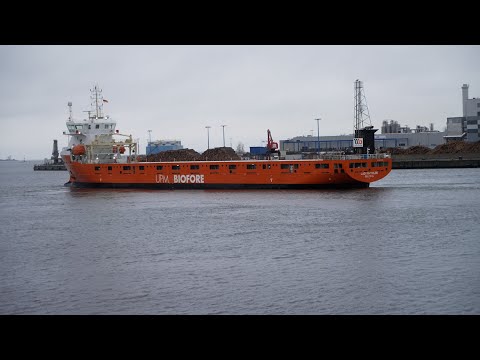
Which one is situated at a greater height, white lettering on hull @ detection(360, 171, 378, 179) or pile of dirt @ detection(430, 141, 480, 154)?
pile of dirt @ detection(430, 141, 480, 154)

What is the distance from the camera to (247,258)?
1451 centimetres

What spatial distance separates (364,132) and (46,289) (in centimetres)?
2812

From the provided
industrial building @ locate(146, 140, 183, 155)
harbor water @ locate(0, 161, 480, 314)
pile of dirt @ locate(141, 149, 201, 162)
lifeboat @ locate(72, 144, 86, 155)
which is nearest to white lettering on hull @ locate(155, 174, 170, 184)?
lifeboat @ locate(72, 144, 86, 155)

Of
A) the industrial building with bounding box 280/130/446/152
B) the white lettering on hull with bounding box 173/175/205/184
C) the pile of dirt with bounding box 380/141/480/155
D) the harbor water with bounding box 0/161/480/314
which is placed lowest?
the harbor water with bounding box 0/161/480/314

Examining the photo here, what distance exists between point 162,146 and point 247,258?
8819 cm

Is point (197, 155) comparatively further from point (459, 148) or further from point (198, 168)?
point (198, 168)

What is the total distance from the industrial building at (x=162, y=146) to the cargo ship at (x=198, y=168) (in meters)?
49.6

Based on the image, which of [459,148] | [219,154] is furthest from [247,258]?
[219,154]

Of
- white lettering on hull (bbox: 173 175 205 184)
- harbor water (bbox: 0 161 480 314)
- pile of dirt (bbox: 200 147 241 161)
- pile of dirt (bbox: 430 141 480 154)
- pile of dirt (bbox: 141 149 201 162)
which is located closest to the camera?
harbor water (bbox: 0 161 480 314)

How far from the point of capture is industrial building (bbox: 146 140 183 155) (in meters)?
96.5

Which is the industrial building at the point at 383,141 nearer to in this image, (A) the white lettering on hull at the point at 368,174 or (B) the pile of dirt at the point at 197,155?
(B) the pile of dirt at the point at 197,155

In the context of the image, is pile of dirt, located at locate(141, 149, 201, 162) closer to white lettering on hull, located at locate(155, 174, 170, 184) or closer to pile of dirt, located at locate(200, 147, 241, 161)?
pile of dirt, located at locate(200, 147, 241, 161)
